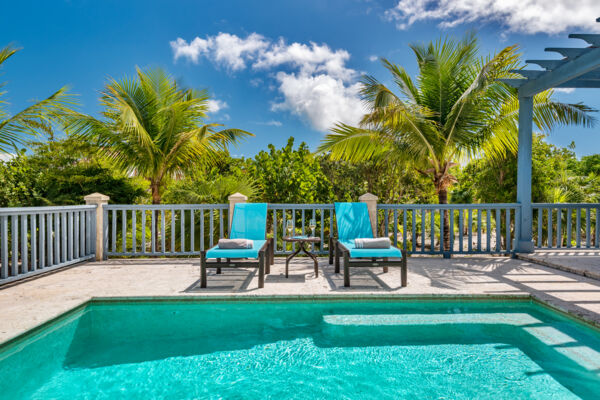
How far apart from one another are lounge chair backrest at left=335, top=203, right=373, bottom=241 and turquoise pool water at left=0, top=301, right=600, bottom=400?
168cm

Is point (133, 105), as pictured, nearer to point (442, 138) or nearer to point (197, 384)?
point (442, 138)

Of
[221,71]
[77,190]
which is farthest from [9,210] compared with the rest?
[221,71]

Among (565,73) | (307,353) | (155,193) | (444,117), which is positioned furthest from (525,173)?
(155,193)

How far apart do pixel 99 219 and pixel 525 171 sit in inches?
289

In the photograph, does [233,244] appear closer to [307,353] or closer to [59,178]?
[307,353]

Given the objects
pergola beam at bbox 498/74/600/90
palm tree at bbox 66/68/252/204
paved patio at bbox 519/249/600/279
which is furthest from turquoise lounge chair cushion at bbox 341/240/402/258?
palm tree at bbox 66/68/252/204

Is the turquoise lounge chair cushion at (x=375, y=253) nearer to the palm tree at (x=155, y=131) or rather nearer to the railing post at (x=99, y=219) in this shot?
the railing post at (x=99, y=219)

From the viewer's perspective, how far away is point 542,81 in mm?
5488

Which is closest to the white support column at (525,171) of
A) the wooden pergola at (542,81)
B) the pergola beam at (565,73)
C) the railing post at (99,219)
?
the wooden pergola at (542,81)

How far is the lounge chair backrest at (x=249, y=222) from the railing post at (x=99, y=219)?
242cm

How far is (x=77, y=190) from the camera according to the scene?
7.68m

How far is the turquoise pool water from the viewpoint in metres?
2.10

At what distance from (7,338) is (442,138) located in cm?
701

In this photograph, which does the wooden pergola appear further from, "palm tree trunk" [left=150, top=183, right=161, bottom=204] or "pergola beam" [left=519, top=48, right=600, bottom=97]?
"palm tree trunk" [left=150, top=183, right=161, bottom=204]
